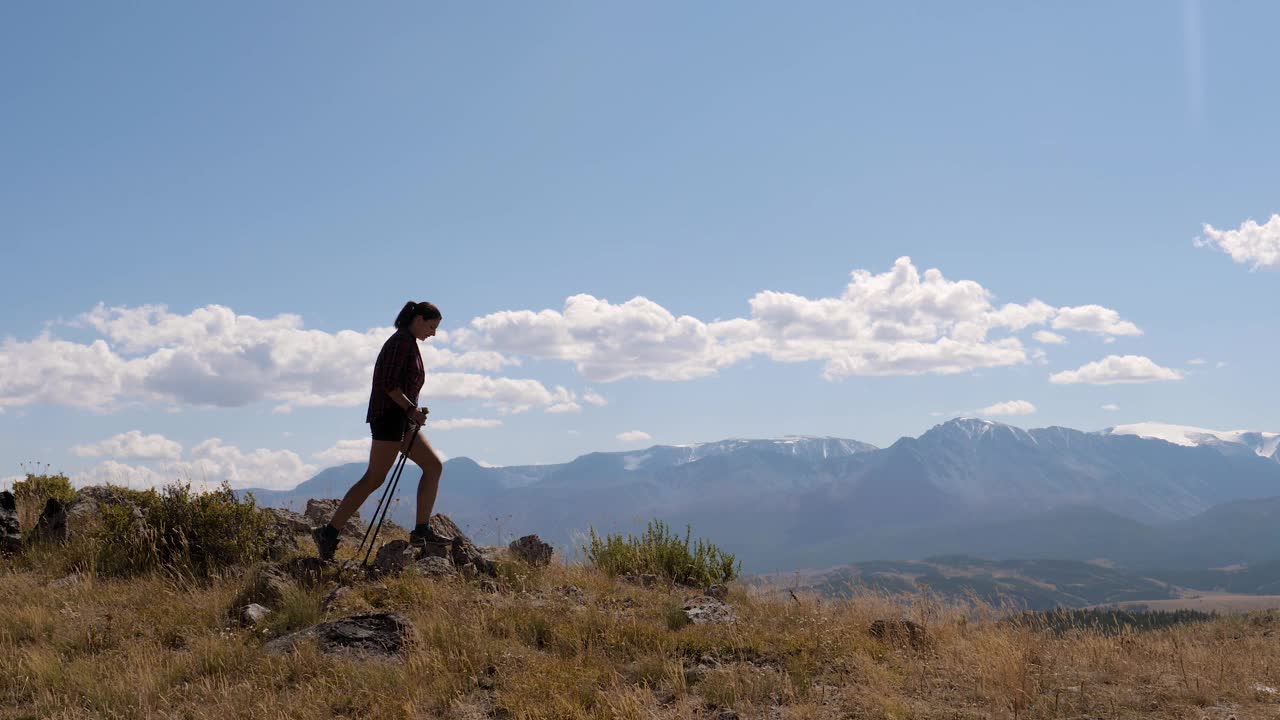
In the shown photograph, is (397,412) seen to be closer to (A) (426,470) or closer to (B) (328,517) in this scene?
(A) (426,470)

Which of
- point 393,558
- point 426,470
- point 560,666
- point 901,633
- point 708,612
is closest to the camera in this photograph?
point 560,666

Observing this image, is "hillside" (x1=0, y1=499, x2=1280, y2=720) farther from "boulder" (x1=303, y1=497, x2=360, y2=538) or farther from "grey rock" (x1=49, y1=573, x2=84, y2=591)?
"boulder" (x1=303, y1=497, x2=360, y2=538)

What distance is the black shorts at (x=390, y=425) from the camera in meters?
8.84

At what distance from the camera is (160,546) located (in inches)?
365

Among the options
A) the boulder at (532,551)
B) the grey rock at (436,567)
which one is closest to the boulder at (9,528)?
the grey rock at (436,567)

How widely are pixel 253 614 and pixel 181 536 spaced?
2.62 m

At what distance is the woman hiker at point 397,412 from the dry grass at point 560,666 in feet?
3.52

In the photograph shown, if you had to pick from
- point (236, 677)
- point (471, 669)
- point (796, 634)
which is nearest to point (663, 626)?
point (796, 634)

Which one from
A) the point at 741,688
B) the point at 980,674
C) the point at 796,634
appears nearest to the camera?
the point at 741,688

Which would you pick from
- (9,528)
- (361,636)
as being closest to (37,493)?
(9,528)

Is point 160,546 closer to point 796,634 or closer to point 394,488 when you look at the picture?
point 394,488

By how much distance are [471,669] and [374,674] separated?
2.34 feet

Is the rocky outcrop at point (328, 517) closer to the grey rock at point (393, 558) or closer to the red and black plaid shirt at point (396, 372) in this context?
the grey rock at point (393, 558)

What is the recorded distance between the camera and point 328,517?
41.5ft
